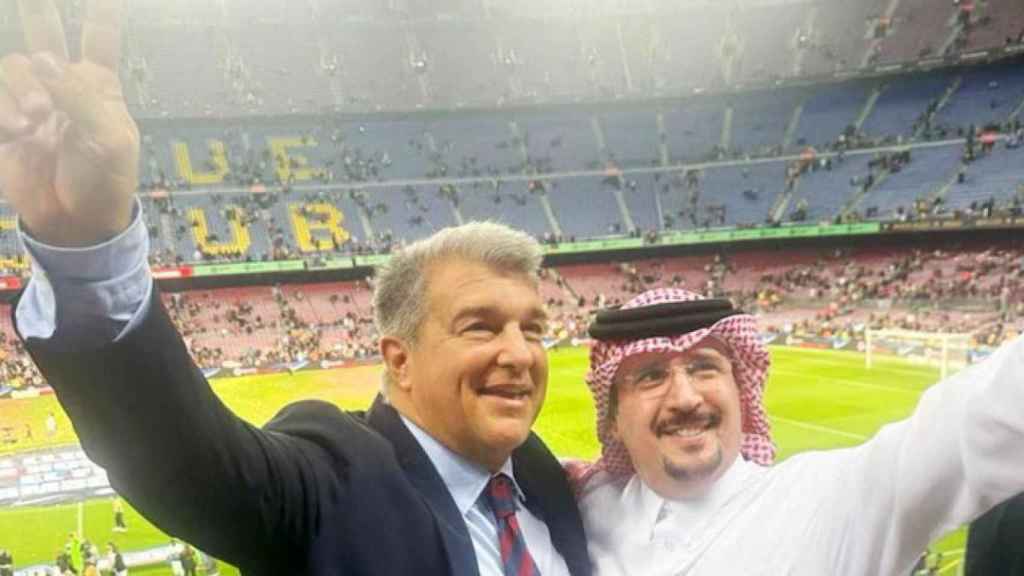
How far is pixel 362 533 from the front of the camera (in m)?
2.32

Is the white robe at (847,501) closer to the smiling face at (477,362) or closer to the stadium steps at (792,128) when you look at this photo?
the smiling face at (477,362)

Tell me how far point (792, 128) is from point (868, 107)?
372 centimetres

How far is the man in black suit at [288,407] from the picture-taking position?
1635 millimetres

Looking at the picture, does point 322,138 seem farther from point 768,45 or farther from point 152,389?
point 152,389

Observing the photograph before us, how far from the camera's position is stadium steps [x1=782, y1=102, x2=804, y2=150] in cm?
4412

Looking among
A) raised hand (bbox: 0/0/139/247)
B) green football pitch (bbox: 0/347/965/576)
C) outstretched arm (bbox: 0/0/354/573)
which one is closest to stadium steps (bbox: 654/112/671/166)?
green football pitch (bbox: 0/347/965/576)

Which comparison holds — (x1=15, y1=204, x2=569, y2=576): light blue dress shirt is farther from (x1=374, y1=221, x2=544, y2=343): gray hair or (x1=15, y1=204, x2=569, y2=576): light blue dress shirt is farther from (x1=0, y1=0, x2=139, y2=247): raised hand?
(x1=374, y1=221, x2=544, y2=343): gray hair

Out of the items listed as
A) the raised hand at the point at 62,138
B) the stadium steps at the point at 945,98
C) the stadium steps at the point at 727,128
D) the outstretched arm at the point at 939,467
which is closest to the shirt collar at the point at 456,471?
the outstretched arm at the point at 939,467

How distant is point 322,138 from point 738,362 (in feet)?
139

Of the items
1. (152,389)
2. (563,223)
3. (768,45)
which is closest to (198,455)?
(152,389)

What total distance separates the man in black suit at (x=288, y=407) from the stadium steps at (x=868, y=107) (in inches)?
1739

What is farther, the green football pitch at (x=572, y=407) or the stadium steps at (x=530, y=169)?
the stadium steps at (x=530, y=169)

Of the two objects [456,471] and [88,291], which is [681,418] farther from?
[88,291]

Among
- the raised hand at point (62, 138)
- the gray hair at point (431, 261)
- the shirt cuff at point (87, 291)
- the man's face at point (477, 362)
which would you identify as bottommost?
the man's face at point (477, 362)
